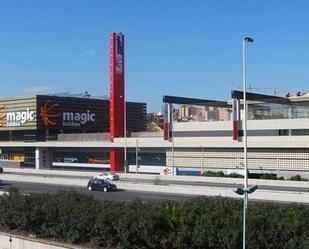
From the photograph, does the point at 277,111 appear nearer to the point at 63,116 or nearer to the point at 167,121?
the point at 167,121

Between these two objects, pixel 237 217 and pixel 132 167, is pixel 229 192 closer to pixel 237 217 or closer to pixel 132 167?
pixel 237 217

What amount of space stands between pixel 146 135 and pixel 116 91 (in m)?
7.49

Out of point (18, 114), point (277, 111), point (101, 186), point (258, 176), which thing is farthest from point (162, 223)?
point (18, 114)

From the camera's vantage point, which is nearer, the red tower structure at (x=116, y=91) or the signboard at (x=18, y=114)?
the red tower structure at (x=116, y=91)

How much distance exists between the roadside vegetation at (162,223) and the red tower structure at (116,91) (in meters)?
62.1

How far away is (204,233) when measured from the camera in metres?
12.8

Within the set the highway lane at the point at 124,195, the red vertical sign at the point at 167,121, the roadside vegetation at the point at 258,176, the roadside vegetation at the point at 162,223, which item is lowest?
the highway lane at the point at 124,195

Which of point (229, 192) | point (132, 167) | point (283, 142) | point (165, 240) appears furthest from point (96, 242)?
point (132, 167)

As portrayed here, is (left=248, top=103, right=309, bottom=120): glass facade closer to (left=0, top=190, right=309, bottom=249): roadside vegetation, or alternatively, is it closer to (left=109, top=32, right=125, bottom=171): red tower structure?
(left=109, top=32, right=125, bottom=171): red tower structure

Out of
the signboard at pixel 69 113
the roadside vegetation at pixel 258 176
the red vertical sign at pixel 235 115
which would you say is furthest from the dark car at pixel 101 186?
the signboard at pixel 69 113

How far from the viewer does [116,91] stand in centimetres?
8062

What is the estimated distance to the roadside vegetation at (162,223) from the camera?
12109 millimetres

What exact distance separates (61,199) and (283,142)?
1992 inches

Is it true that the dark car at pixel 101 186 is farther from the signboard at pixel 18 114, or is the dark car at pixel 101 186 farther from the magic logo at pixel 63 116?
the magic logo at pixel 63 116
